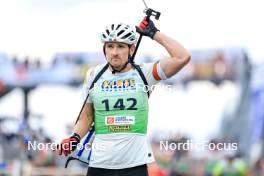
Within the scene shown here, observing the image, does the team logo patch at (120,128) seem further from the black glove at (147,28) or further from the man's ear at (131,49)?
the black glove at (147,28)

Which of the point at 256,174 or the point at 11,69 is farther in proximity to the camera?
the point at 11,69

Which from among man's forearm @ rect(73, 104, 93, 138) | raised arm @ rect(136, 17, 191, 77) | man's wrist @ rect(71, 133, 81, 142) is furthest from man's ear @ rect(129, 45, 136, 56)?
man's wrist @ rect(71, 133, 81, 142)

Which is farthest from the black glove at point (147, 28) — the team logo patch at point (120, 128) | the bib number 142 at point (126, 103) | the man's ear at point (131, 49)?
the team logo patch at point (120, 128)

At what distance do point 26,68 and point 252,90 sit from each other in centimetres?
655

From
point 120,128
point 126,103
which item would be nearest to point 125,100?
point 126,103

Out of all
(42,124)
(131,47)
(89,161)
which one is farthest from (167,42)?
(42,124)

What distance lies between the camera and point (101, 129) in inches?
254

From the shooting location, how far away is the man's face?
6.34m

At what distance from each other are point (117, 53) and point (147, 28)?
13.2 inches

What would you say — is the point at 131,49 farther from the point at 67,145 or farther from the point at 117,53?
the point at 67,145

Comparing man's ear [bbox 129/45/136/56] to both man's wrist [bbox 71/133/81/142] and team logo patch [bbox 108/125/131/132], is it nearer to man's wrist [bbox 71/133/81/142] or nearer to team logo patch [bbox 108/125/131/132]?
team logo patch [bbox 108/125/131/132]

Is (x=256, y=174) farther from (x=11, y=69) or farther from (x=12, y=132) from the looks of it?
(x=11, y=69)

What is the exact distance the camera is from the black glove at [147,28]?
20.9 feet

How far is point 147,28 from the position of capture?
640 cm
